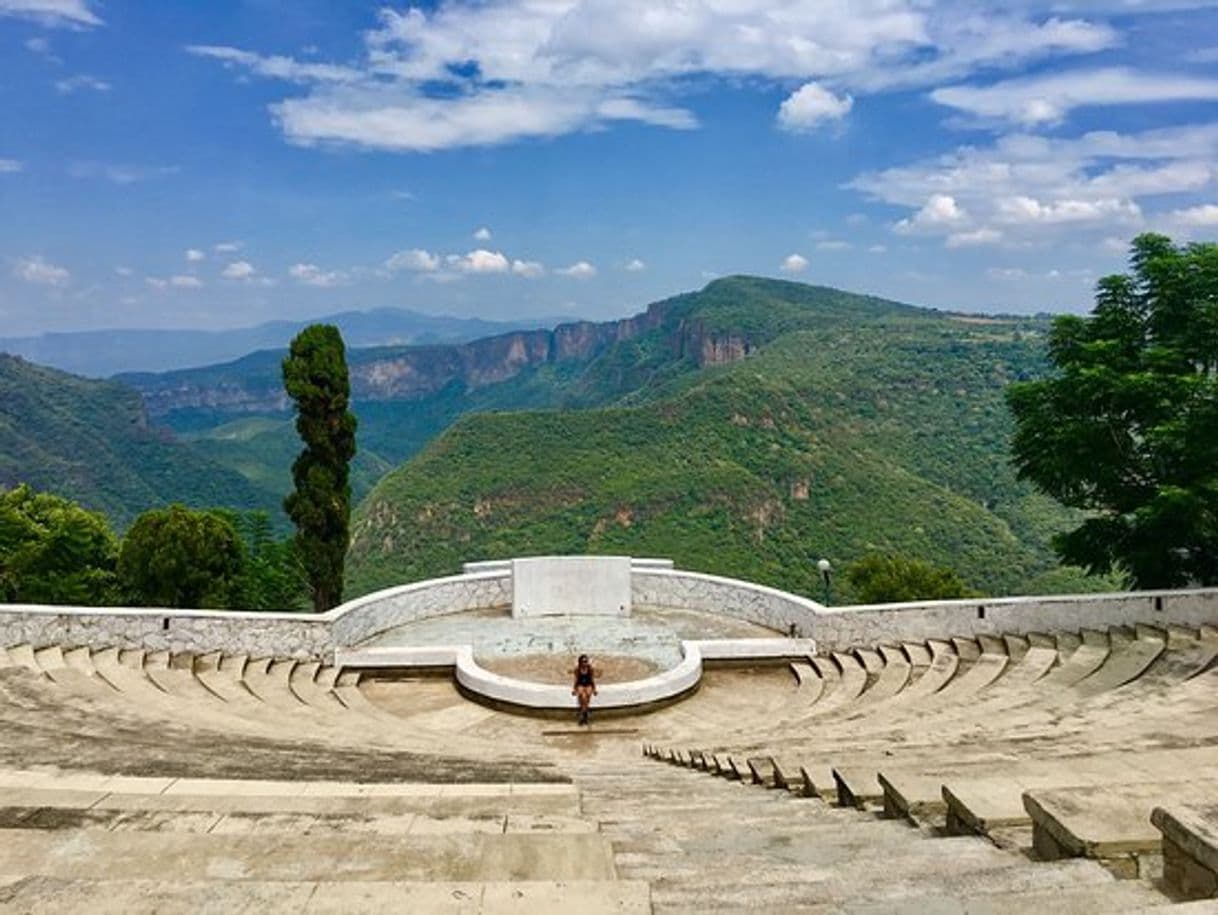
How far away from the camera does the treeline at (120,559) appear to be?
25.3 m

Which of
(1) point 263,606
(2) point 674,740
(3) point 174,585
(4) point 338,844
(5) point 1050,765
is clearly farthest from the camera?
(1) point 263,606

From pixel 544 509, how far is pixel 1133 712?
72.1 meters

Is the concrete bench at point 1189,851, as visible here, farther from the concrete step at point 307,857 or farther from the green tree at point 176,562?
the green tree at point 176,562

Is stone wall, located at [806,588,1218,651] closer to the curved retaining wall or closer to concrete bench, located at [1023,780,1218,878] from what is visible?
the curved retaining wall

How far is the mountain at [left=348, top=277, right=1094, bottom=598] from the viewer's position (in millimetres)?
63969

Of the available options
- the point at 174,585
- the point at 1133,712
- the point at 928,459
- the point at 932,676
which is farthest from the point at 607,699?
the point at 928,459

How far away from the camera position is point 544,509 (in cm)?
8125

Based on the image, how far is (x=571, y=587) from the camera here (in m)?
18.9

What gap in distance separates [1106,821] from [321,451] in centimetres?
1688

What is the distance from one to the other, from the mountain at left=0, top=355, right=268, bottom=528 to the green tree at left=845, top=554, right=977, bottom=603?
109321 millimetres

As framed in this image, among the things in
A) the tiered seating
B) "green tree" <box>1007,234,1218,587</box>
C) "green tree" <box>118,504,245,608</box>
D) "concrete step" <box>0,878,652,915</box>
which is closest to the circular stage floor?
the tiered seating

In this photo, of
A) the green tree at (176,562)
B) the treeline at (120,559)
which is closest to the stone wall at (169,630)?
the treeline at (120,559)

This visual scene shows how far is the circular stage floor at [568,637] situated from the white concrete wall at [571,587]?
0.19 metres

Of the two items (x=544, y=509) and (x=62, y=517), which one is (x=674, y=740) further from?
(x=544, y=509)
